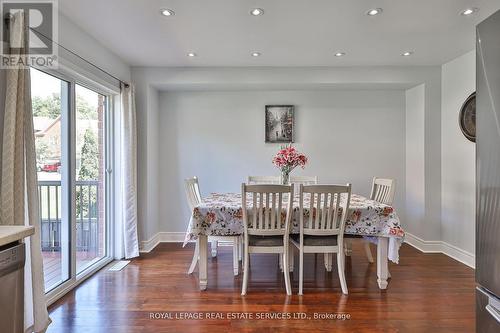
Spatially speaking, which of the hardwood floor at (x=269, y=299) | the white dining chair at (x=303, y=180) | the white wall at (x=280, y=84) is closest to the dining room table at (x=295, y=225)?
the hardwood floor at (x=269, y=299)

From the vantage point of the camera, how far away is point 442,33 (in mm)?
2793

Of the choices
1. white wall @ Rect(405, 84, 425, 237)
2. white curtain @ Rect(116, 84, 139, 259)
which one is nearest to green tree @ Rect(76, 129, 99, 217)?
white curtain @ Rect(116, 84, 139, 259)

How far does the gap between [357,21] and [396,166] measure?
2.43 metres

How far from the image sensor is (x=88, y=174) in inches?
123

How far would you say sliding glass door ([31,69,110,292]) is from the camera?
2.47 m

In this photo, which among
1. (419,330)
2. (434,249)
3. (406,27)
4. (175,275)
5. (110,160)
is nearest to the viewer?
(419,330)

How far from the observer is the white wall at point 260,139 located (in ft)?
13.7

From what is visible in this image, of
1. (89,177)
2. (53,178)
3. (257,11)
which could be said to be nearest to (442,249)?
(257,11)

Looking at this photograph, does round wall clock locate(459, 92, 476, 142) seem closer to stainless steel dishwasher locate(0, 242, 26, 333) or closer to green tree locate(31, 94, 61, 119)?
stainless steel dishwasher locate(0, 242, 26, 333)

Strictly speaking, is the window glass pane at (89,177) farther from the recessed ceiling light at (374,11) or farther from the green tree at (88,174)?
the recessed ceiling light at (374,11)

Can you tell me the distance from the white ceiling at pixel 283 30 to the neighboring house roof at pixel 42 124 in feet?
3.12

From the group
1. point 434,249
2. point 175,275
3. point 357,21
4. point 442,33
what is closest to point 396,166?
point 434,249

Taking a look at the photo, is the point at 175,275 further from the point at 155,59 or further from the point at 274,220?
the point at 155,59

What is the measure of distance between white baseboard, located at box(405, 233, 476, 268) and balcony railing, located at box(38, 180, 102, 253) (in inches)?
168
